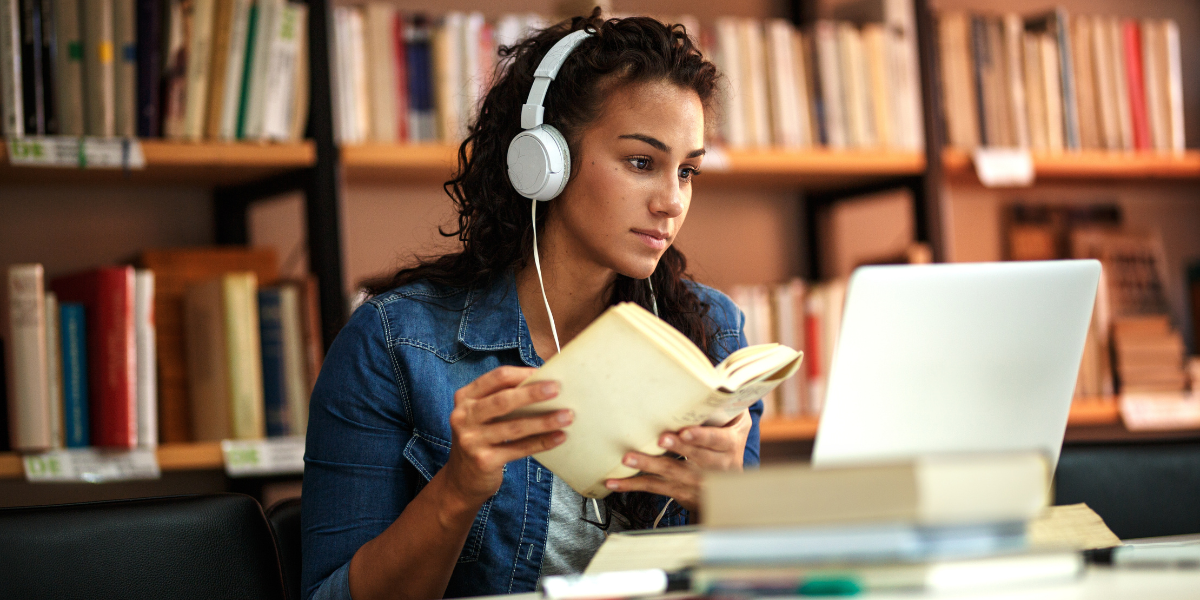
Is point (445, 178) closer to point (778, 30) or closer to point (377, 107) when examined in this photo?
point (377, 107)

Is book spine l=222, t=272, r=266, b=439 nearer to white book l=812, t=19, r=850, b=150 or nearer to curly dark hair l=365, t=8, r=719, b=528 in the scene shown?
curly dark hair l=365, t=8, r=719, b=528

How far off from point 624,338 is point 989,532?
30cm

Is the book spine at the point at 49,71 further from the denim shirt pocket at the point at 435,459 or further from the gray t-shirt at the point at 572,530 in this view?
the gray t-shirt at the point at 572,530

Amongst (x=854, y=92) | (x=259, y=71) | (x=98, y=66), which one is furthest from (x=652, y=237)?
(x=854, y=92)

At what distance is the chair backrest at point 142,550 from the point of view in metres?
0.85

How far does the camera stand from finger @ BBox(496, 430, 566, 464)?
802 mm

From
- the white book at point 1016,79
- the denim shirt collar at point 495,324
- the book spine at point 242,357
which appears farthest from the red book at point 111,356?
the white book at point 1016,79

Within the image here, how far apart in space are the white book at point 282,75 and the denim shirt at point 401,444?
25.5 inches

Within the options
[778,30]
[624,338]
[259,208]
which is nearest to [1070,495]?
[624,338]

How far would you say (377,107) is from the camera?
1755mm

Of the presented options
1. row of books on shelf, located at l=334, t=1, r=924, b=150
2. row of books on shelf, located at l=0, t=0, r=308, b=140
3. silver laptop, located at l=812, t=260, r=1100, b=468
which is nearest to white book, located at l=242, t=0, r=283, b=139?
row of books on shelf, located at l=0, t=0, r=308, b=140

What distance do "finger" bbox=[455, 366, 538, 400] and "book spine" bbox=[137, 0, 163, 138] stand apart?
107cm

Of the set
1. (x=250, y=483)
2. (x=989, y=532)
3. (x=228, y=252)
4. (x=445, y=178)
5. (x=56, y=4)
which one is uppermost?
(x=56, y=4)

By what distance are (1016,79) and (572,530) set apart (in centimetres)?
156
